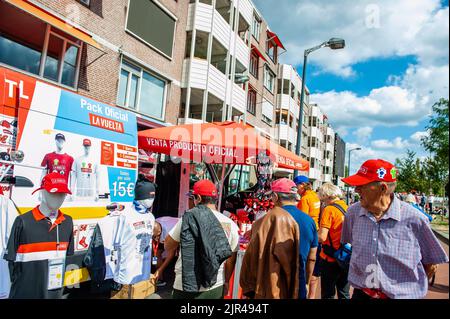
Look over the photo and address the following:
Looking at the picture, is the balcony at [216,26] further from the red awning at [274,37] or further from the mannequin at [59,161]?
the mannequin at [59,161]

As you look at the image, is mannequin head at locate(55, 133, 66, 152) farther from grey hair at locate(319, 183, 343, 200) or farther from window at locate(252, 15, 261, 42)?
window at locate(252, 15, 261, 42)

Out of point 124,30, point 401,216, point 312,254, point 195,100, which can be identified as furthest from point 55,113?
point 195,100

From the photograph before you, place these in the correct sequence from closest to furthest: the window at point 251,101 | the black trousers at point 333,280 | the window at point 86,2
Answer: the black trousers at point 333,280, the window at point 86,2, the window at point 251,101

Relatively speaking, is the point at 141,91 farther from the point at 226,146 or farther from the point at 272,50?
the point at 272,50

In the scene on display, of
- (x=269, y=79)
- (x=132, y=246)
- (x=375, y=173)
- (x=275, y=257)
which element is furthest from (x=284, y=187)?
(x=269, y=79)

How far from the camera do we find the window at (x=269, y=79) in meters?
25.1

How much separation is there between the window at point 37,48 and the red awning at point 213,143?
15.9ft

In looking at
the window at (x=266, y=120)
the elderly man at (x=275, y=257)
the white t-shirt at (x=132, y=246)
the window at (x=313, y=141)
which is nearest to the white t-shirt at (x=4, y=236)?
the white t-shirt at (x=132, y=246)

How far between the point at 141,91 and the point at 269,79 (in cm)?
1685

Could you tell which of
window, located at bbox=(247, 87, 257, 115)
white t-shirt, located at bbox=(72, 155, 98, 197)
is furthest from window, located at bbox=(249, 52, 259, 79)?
white t-shirt, located at bbox=(72, 155, 98, 197)

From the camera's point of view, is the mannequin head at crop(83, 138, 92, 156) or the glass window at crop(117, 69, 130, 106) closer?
the mannequin head at crop(83, 138, 92, 156)

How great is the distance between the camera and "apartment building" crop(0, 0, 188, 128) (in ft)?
25.9

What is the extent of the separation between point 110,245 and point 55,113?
1869 millimetres

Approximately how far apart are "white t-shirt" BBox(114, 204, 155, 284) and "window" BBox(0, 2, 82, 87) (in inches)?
277
